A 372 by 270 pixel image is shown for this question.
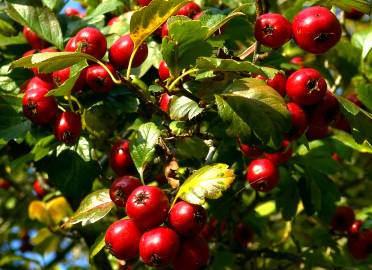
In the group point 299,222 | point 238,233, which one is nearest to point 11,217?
point 238,233

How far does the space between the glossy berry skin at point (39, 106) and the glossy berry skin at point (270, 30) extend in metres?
0.78

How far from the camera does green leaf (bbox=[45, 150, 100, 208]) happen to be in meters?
2.25

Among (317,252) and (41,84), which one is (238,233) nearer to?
(317,252)

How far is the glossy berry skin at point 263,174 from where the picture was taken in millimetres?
2275

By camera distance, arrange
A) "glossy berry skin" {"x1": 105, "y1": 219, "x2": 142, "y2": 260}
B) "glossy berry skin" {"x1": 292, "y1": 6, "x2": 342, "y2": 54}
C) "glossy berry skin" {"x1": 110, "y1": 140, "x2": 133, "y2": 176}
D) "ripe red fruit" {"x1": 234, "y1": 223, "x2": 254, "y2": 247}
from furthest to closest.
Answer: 1. "ripe red fruit" {"x1": 234, "y1": 223, "x2": 254, "y2": 247}
2. "glossy berry skin" {"x1": 110, "y1": 140, "x2": 133, "y2": 176}
3. "glossy berry skin" {"x1": 292, "y1": 6, "x2": 342, "y2": 54}
4. "glossy berry skin" {"x1": 105, "y1": 219, "x2": 142, "y2": 260}

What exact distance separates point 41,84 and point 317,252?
64.2 inches

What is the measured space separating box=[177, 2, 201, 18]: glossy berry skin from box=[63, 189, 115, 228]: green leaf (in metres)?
0.81

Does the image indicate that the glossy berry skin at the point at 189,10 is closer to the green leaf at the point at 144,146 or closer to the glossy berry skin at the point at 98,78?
the glossy berry skin at the point at 98,78

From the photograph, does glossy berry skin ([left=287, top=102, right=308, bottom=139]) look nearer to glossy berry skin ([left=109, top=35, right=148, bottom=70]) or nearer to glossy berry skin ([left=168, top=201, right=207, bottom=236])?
glossy berry skin ([left=168, top=201, right=207, bottom=236])

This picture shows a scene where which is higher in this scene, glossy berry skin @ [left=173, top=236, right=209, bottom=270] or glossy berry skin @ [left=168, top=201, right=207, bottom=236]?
glossy berry skin @ [left=168, top=201, right=207, bottom=236]

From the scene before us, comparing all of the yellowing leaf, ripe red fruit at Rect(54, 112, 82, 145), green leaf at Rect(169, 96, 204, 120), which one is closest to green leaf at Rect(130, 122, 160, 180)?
green leaf at Rect(169, 96, 204, 120)

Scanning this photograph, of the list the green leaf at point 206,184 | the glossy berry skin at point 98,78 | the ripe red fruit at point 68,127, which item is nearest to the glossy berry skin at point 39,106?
the ripe red fruit at point 68,127

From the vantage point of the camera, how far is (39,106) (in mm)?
2031

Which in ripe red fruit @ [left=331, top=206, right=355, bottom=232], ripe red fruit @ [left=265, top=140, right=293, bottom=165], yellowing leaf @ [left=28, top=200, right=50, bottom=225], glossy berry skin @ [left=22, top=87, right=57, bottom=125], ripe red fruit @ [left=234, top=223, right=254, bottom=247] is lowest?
ripe red fruit @ [left=234, top=223, right=254, bottom=247]
